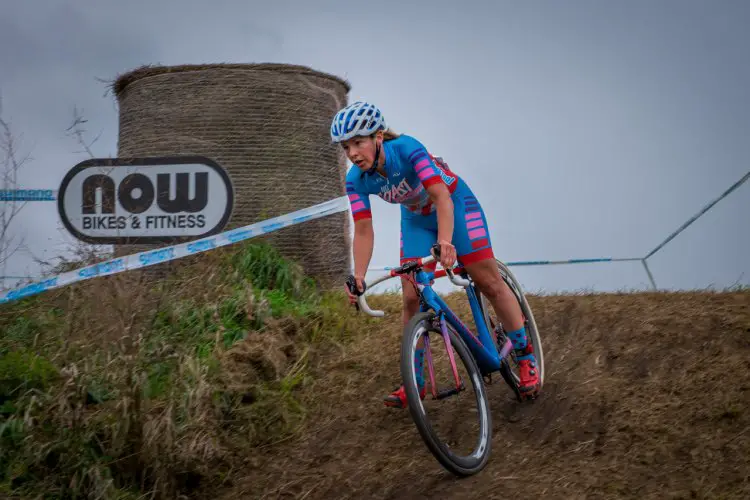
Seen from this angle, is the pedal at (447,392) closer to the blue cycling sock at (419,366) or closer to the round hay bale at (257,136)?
the blue cycling sock at (419,366)

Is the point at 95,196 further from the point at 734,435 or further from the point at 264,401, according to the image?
the point at 734,435

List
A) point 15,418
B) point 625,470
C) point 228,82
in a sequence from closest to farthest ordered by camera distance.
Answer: point 625,470
point 15,418
point 228,82

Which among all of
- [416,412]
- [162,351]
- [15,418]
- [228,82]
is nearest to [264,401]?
[162,351]

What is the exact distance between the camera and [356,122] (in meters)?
4.67

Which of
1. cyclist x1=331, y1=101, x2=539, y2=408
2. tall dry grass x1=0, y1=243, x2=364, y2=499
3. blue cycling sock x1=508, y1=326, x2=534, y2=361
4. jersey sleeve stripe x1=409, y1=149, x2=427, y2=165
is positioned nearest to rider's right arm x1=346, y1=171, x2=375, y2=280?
cyclist x1=331, y1=101, x2=539, y2=408

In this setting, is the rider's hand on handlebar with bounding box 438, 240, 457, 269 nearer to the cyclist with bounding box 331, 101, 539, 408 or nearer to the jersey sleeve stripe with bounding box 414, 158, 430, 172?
the cyclist with bounding box 331, 101, 539, 408

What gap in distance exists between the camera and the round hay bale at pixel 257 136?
8.43 m

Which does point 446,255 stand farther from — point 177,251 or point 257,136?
point 257,136

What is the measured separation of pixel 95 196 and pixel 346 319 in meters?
2.45

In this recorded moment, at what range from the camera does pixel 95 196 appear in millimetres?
7227

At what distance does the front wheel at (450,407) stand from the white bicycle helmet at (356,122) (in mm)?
1088

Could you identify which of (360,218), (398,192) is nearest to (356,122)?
(398,192)

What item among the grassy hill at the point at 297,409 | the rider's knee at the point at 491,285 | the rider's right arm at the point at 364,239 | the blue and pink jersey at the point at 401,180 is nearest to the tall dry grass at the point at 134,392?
the grassy hill at the point at 297,409

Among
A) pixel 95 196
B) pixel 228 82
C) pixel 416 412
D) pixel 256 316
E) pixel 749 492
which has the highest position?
pixel 228 82
